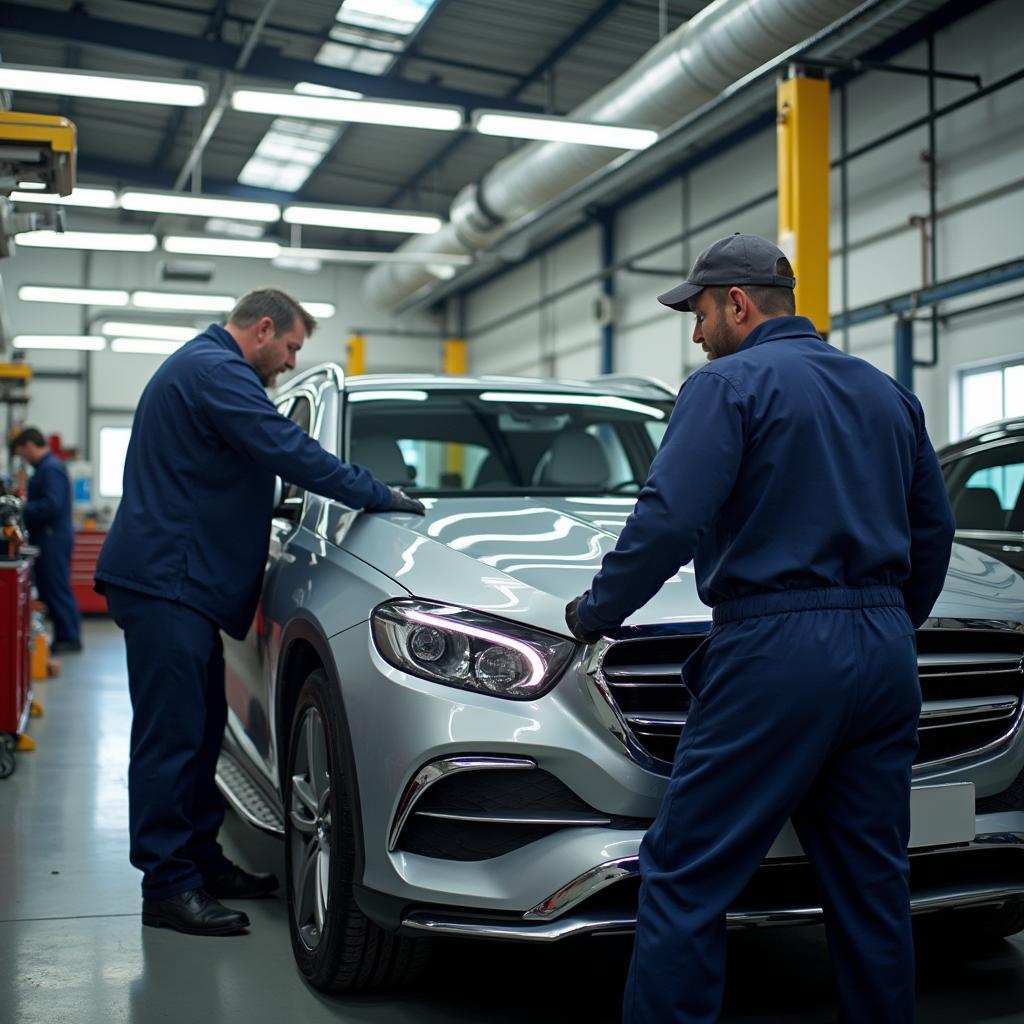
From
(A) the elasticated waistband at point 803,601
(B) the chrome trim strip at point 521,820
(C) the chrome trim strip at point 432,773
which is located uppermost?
(A) the elasticated waistband at point 803,601

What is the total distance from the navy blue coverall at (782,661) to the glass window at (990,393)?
7.80 m

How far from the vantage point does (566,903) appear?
2.22 meters

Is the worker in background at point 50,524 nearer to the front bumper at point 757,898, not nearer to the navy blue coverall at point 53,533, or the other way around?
the navy blue coverall at point 53,533

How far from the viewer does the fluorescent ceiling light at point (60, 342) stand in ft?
58.1

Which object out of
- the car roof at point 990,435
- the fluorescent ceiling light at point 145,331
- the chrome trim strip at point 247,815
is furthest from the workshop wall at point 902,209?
the chrome trim strip at point 247,815

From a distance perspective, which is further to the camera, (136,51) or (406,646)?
(136,51)

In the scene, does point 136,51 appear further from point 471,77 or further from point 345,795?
point 345,795

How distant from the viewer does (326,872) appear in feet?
9.07

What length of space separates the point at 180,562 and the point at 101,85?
6003mm

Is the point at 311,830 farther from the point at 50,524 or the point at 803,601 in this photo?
the point at 50,524

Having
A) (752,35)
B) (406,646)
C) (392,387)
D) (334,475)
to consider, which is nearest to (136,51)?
(752,35)

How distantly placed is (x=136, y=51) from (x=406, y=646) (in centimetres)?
984

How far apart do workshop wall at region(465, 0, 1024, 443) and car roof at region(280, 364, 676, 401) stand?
20.7ft

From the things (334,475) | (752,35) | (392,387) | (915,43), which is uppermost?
(915,43)
